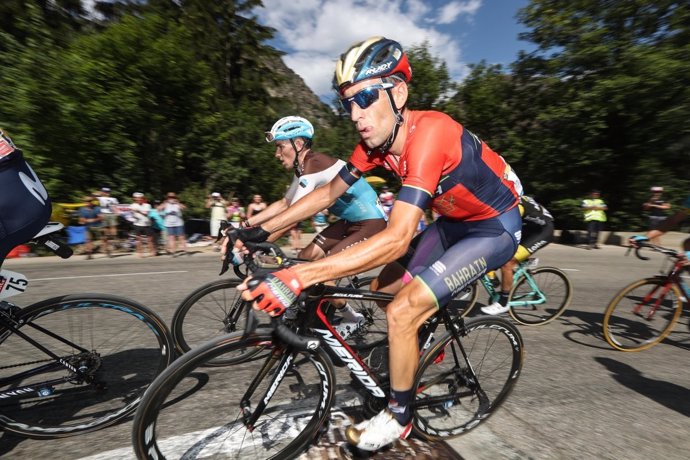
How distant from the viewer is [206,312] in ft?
11.5

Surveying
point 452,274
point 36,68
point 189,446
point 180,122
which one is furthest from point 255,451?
point 180,122

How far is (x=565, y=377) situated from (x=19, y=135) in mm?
14833

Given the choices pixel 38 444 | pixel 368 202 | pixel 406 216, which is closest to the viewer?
pixel 406 216

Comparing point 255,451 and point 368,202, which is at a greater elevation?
point 368,202

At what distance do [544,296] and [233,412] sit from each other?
4454 millimetres

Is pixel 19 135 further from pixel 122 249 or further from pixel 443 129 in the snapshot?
pixel 443 129

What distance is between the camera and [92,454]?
218 cm

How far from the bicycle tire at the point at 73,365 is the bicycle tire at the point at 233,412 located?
45 centimetres

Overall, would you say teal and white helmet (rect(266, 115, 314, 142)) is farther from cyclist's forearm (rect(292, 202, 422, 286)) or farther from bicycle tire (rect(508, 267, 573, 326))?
bicycle tire (rect(508, 267, 573, 326))

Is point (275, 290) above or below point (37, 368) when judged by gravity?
above

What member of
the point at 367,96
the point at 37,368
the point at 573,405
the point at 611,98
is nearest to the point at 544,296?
the point at 573,405

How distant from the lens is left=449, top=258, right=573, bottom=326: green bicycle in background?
5016 mm

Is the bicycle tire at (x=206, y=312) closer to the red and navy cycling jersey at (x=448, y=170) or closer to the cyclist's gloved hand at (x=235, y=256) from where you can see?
the cyclist's gloved hand at (x=235, y=256)

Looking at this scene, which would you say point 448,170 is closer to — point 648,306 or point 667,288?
point 667,288
